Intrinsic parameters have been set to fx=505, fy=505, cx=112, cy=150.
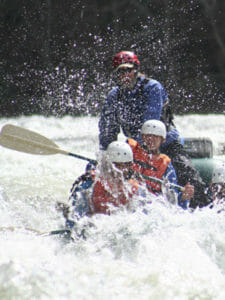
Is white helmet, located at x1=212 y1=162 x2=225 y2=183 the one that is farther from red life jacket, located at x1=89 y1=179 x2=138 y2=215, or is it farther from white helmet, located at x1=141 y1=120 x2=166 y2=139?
red life jacket, located at x1=89 y1=179 x2=138 y2=215

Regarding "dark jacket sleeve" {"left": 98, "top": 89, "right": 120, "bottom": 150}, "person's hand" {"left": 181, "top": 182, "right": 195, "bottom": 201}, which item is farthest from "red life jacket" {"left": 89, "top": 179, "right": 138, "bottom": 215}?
"dark jacket sleeve" {"left": 98, "top": 89, "right": 120, "bottom": 150}

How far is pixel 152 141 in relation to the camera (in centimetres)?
431

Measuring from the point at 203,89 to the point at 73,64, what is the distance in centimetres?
364

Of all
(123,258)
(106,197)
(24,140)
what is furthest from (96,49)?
(123,258)

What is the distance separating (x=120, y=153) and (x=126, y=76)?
88 centimetres

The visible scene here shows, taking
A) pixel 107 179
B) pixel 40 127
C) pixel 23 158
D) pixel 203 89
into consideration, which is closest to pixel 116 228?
pixel 107 179

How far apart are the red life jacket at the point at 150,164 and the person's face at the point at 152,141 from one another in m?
0.06

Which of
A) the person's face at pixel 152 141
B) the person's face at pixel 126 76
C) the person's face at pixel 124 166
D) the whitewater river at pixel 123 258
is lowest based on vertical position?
the whitewater river at pixel 123 258

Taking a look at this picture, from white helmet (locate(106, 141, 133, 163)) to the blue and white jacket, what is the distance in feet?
1.93

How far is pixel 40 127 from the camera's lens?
1139cm

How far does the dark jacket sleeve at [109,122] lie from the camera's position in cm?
475

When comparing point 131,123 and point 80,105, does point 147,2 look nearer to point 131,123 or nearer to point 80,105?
point 80,105

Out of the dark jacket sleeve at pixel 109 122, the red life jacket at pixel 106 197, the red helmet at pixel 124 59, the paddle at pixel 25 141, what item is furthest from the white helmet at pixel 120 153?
the paddle at pixel 25 141

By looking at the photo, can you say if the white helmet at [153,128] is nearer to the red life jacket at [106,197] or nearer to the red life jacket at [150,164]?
the red life jacket at [150,164]
